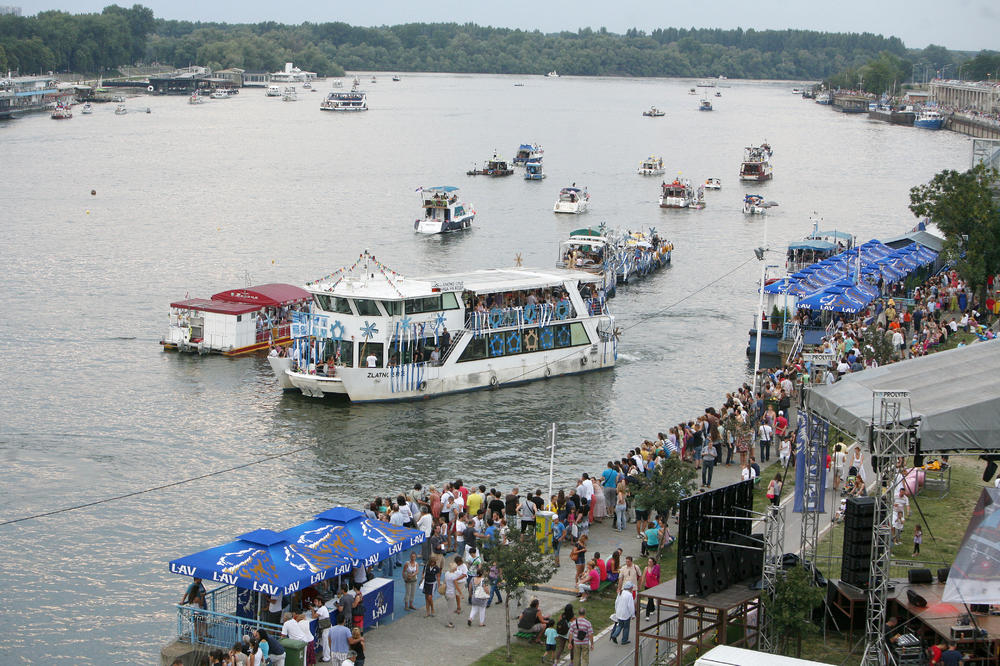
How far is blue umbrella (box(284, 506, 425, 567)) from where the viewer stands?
22.7 m

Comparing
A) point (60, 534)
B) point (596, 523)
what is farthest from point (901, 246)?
point (60, 534)

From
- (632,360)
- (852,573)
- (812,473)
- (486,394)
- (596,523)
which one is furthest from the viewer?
(632,360)

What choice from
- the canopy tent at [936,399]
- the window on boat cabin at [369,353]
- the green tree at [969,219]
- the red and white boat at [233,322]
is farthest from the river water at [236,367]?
the canopy tent at [936,399]

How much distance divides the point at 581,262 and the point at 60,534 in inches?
1532

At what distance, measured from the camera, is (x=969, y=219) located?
2154 inches

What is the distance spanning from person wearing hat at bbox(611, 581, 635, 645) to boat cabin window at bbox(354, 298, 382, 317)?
21524mm

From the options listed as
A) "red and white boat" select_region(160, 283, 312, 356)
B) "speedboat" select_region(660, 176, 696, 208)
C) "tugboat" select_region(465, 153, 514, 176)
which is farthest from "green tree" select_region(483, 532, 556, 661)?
"tugboat" select_region(465, 153, 514, 176)

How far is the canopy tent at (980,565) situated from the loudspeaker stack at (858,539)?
4.51 ft

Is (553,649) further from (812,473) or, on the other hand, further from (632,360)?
(632,360)

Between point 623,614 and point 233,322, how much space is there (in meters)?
30.9

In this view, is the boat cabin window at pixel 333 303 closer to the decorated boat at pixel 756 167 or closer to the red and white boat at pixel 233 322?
the red and white boat at pixel 233 322

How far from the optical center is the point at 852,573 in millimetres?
20422

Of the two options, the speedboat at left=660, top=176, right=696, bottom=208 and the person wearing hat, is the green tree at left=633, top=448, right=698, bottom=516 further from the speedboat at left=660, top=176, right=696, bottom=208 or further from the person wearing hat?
the speedboat at left=660, top=176, right=696, bottom=208

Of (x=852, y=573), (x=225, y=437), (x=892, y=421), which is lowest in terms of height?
(x=225, y=437)
